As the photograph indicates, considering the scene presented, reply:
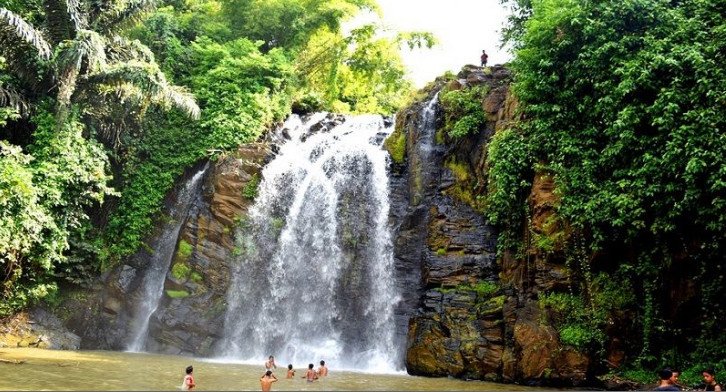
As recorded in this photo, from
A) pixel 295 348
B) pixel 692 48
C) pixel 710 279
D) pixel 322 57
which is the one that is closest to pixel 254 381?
pixel 295 348

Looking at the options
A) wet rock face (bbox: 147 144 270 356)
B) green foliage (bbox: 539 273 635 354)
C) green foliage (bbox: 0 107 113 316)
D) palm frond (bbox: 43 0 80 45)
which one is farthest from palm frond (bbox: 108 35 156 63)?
green foliage (bbox: 539 273 635 354)

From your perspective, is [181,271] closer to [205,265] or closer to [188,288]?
[188,288]

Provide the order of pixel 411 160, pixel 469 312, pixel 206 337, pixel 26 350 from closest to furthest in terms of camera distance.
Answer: pixel 469 312 < pixel 26 350 < pixel 206 337 < pixel 411 160

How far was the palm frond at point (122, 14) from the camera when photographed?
66.1ft

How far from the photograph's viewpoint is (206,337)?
18156 millimetres

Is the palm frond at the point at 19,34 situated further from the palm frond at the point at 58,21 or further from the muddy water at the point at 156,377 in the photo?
the muddy water at the point at 156,377

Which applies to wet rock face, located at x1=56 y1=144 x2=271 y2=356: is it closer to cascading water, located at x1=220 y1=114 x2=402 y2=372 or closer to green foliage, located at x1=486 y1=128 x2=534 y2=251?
cascading water, located at x1=220 y1=114 x2=402 y2=372

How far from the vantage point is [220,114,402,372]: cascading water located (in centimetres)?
1659

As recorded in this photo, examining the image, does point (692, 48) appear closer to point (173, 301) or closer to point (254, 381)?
point (254, 381)

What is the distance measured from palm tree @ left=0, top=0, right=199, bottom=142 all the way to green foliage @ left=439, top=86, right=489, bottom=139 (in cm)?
956

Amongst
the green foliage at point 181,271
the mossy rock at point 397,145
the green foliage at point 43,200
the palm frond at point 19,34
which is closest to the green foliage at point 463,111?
the mossy rock at point 397,145

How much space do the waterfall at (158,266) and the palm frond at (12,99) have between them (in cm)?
610

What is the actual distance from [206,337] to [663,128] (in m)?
15.0

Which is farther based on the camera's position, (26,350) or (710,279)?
(26,350)
